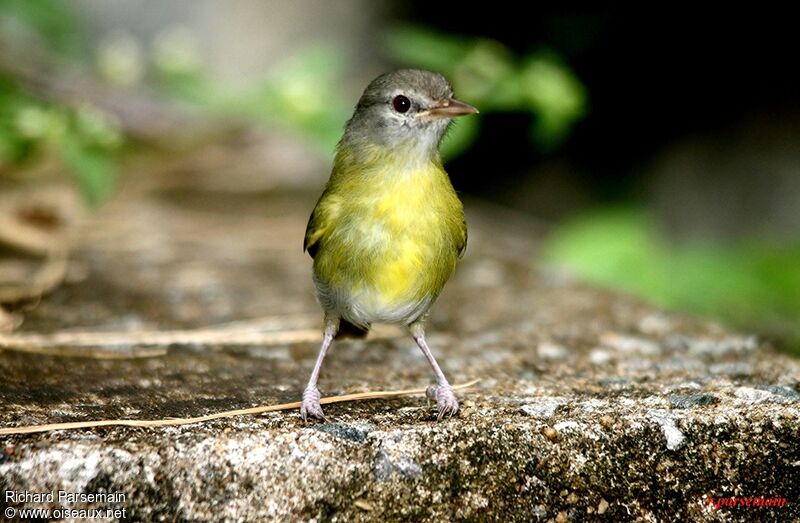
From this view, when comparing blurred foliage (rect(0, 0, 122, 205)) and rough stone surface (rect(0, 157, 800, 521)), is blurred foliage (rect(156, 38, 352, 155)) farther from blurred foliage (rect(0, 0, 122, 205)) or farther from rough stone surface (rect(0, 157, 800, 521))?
rough stone surface (rect(0, 157, 800, 521))

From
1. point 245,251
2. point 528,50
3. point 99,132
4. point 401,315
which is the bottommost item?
point 245,251

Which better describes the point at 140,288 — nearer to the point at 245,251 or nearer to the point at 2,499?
the point at 245,251

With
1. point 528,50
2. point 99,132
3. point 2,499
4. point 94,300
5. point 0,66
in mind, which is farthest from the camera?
point 528,50

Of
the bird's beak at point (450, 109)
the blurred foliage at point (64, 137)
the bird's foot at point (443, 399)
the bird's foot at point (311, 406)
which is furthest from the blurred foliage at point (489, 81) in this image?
the bird's foot at point (311, 406)

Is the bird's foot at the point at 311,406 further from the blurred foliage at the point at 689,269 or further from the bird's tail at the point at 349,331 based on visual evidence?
the blurred foliage at the point at 689,269

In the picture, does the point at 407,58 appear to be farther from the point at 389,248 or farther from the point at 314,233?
the point at 389,248

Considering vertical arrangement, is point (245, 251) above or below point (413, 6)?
below

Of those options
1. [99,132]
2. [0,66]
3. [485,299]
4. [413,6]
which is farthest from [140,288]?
[413,6]
